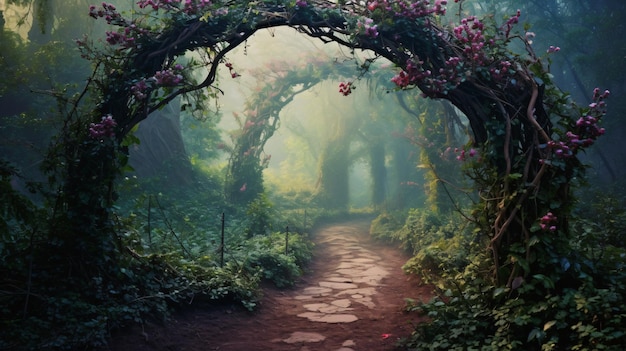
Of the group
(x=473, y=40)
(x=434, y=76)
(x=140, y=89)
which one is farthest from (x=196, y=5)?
(x=473, y=40)

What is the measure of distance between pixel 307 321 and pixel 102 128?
10.5 feet

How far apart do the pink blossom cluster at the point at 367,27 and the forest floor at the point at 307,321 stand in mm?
3106

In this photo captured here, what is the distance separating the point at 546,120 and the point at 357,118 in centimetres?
2243

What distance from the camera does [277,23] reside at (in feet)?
15.1

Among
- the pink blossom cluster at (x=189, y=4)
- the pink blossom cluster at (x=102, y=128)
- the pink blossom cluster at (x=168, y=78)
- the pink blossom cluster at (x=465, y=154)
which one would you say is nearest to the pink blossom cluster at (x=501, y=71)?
the pink blossom cluster at (x=465, y=154)

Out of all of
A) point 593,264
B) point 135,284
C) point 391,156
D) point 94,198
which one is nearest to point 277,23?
point 94,198

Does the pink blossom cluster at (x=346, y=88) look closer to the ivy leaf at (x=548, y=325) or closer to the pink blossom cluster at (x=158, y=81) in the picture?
the pink blossom cluster at (x=158, y=81)

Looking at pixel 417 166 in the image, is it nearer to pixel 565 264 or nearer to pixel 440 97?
pixel 440 97

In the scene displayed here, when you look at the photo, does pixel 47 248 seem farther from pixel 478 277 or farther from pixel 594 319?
pixel 594 319

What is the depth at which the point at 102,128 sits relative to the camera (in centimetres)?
420

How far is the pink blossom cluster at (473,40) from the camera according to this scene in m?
4.07

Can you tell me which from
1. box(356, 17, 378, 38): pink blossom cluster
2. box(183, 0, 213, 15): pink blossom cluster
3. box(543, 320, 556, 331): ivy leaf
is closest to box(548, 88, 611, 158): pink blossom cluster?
box(543, 320, 556, 331): ivy leaf

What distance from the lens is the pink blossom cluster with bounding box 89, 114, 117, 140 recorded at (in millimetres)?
4164

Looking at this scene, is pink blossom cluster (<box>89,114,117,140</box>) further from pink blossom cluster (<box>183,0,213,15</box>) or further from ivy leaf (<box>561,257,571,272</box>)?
ivy leaf (<box>561,257,571,272</box>)
